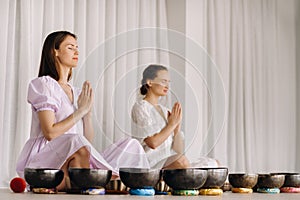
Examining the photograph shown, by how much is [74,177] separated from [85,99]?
1.48ft

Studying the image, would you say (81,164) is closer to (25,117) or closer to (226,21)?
(25,117)

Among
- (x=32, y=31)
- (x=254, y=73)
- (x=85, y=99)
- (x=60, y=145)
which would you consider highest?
(x=32, y=31)

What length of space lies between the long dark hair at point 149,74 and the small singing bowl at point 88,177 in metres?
0.30

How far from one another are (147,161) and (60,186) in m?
0.23

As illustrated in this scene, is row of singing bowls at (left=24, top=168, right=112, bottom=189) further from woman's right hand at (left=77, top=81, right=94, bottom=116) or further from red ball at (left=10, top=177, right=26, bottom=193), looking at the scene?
woman's right hand at (left=77, top=81, right=94, bottom=116)

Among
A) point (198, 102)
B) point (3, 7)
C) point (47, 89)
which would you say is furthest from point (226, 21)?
point (198, 102)

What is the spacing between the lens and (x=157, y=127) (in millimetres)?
1493

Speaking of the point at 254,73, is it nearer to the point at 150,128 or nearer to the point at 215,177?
the point at 150,128

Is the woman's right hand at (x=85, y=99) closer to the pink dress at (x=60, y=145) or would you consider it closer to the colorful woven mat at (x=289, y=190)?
the pink dress at (x=60, y=145)

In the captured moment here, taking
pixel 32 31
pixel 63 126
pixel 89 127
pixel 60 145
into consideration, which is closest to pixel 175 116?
pixel 89 127

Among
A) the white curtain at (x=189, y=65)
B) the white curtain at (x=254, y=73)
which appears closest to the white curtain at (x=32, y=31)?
the white curtain at (x=189, y=65)

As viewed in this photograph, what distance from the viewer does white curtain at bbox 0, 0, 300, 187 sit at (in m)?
1.55

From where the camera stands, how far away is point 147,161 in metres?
1.43

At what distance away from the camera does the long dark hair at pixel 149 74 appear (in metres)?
1.50
